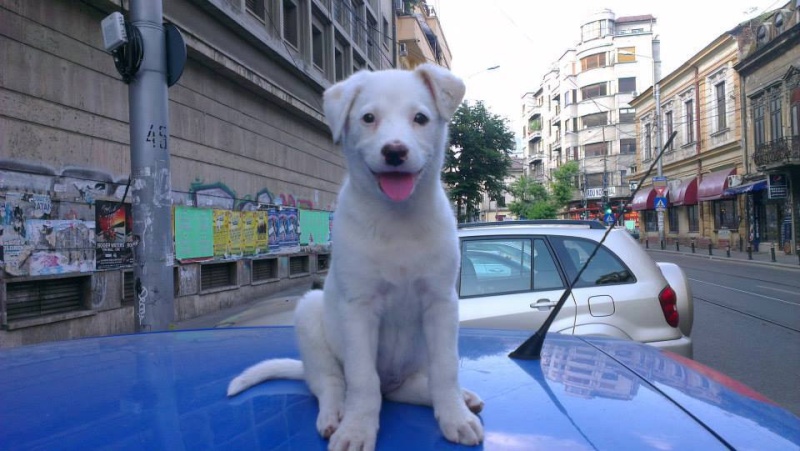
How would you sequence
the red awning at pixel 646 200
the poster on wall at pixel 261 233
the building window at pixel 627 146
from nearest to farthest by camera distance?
the poster on wall at pixel 261 233 → the red awning at pixel 646 200 → the building window at pixel 627 146

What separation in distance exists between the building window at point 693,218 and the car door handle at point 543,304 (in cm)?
3354

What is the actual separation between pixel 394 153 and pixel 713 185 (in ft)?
111

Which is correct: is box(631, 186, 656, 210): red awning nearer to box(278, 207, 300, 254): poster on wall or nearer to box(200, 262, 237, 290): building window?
box(278, 207, 300, 254): poster on wall

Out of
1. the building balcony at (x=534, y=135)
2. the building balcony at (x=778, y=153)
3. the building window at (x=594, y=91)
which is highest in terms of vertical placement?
the building window at (x=594, y=91)

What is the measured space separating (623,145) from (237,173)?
51993 millimetres

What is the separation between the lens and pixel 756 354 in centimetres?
688

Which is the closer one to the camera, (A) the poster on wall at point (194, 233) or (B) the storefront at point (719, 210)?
(A) the poster on wall at point (194, 233)

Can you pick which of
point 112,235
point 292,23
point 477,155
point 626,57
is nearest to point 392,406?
point 112,235

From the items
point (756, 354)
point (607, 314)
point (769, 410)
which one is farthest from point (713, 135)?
point (769, 410)

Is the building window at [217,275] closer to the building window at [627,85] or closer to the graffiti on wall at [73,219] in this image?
the graffiti on wall at [73,219]

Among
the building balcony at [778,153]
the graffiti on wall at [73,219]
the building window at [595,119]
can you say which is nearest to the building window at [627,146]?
the building window at [595,119]

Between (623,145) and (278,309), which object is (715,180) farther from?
(278,309)

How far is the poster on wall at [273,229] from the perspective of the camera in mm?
14164

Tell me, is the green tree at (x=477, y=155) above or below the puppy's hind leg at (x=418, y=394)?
above
